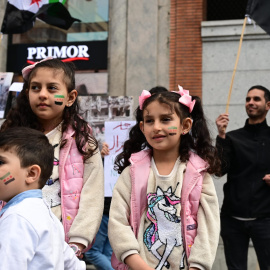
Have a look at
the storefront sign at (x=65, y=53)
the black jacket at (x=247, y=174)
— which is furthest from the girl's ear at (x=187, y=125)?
the storefront sign at (x=65, y=53)

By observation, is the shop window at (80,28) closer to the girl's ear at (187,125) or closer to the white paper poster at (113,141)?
the white paper poster at (113,141)

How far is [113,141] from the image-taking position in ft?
17.3

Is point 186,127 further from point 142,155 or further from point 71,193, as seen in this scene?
point 71,193

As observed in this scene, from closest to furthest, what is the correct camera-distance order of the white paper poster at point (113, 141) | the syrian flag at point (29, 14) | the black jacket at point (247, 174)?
the black jacket at point (247, 174) → the white paper poster at point (113, 141) → the syrian flag at point (29, 14)

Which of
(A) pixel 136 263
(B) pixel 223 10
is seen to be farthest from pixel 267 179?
(B) pixel 223 10

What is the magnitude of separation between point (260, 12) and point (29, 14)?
3.03m

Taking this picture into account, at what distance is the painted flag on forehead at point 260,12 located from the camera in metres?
5.48

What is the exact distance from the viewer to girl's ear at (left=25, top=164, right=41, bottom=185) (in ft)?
6.88

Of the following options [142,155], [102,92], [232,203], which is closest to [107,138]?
[232,203]

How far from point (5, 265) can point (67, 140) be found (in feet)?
3.92

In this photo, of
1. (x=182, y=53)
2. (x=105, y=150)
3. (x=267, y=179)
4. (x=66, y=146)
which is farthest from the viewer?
(x=182, y=53)

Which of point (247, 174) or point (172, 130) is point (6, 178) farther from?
point (247, 174)

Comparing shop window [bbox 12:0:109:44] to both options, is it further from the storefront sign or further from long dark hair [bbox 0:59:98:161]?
long dark hair [bbox 0:59:98:161]

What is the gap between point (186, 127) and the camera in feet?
10.1
